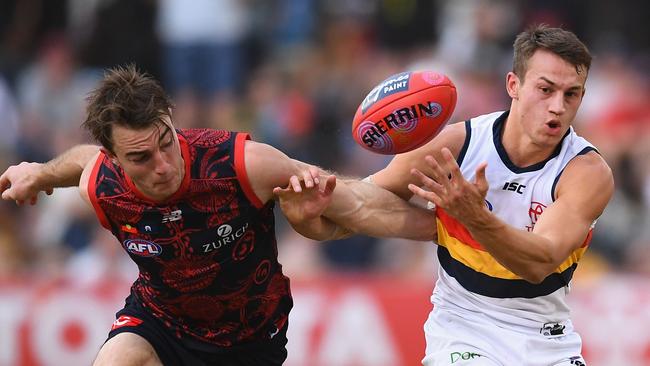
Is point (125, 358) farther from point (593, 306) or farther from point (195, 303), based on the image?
point (593, 306)

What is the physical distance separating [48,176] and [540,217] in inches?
113

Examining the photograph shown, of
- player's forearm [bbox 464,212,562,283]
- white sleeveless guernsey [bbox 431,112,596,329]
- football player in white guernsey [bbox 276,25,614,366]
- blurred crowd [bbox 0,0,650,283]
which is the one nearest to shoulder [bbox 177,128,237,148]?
football player in white guernsey [bbox 276,25,614,366]

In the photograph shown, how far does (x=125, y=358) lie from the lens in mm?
6844

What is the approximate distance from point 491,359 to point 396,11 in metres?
9.32

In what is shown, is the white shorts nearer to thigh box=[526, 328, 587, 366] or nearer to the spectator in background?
thigh box=[526, 328, 587, 366]

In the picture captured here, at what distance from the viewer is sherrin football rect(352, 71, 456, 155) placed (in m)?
6.78

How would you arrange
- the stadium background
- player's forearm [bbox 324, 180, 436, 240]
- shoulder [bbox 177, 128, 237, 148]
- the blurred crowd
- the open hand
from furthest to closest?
the blurred crowd → the stadium background → player's forearm [bbox 324, 180, 436, 240] → shoulder [bbox 177, 128, 237, 148] → the open hand

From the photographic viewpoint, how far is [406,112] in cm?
677

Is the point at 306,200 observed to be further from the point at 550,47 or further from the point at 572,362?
the point at 572,362

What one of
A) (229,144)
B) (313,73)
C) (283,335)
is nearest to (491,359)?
(283,335)

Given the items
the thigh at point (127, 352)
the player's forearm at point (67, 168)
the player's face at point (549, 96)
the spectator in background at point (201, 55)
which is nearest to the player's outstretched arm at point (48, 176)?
the player's forearm at point (67, 168)

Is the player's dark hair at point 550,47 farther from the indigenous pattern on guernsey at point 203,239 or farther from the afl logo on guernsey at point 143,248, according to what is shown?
the afl logo on guernsey at point 143,248

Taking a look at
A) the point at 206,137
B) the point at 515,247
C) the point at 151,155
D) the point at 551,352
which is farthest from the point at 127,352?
the point at 551,352

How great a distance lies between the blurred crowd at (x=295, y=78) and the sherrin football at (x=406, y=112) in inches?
218
